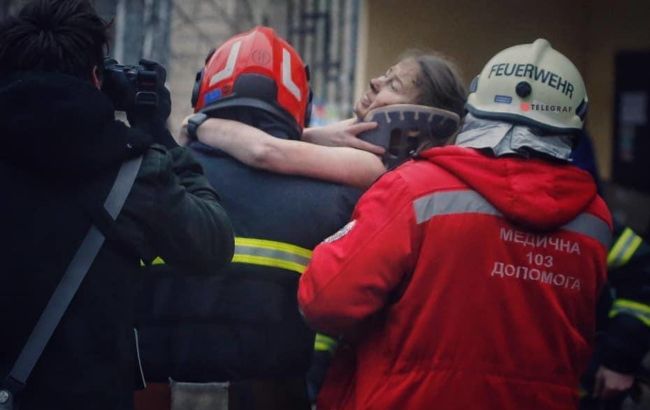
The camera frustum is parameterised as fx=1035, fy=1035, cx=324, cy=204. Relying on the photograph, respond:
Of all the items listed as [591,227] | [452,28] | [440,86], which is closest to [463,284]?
[591,227]

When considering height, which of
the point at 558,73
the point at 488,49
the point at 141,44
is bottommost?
the point at 141,44

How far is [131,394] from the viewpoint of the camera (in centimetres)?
240

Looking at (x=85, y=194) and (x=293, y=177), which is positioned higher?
(x=85, y=194)

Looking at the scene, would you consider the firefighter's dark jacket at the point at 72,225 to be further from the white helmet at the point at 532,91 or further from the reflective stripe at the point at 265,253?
the white helmet at the point at 532,91

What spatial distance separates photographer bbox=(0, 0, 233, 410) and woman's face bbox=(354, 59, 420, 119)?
92cm

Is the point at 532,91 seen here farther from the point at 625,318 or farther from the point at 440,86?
the point at 625,318

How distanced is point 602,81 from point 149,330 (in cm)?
516

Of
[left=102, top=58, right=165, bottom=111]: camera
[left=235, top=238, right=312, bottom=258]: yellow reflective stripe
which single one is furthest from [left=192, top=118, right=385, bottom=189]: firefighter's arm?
[left=102, top=58, right=165, bottom=111]: camera

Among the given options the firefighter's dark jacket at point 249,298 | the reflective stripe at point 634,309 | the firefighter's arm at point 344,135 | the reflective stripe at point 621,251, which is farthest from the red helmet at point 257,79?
the reflective stripe at point 634,309

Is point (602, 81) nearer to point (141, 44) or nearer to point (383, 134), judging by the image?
point (141, 44)

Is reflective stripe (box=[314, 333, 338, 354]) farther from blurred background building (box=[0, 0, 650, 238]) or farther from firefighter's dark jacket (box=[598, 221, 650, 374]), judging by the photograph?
blurred background building (box=[0, 0, 650, 238])

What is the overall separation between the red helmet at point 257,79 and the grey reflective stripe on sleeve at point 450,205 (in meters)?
0.70

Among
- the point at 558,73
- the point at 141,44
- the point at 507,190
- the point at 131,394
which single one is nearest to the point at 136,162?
the point at 131,394

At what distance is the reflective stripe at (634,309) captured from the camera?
326 centimetres
